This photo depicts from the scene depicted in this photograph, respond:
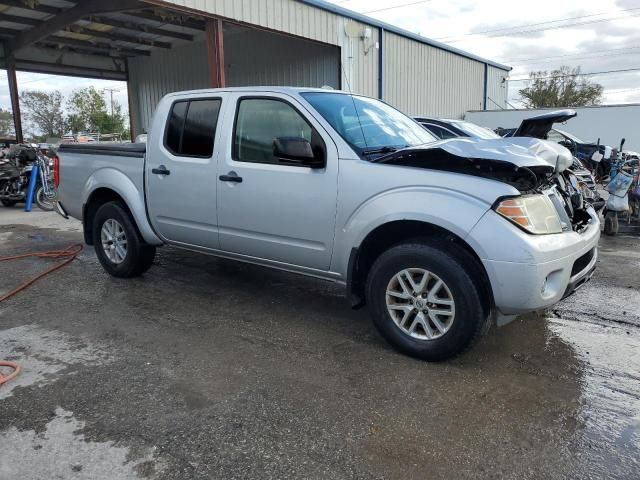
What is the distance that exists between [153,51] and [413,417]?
70.7ft

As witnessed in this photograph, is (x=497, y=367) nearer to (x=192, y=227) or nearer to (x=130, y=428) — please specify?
(x=130, y=428)

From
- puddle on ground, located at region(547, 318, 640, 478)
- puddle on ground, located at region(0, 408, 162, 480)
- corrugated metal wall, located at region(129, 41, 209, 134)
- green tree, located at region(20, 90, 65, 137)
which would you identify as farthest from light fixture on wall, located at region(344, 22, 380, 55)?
green tree, located at region(20, 90, 65, 137)

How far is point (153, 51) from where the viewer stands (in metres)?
21.2

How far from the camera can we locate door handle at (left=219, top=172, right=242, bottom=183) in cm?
430

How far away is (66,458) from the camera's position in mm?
2541

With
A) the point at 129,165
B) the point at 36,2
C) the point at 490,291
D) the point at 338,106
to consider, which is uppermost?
the point at 36,2

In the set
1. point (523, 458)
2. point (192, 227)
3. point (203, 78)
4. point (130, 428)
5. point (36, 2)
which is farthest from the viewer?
point (203, 78)

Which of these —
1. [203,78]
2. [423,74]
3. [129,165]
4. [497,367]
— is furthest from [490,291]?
[203,78]

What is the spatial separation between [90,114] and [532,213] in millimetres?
63776

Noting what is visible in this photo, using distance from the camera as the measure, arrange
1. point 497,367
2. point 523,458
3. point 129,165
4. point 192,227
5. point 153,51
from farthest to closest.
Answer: point 153,51
point 129,165
point 192,227
point 497,367
point 523,458

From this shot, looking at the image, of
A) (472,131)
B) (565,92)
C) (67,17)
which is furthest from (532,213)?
(565,92)

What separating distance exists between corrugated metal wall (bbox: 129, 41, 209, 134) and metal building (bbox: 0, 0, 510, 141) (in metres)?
0.04

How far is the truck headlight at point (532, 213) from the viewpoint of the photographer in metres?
3.16

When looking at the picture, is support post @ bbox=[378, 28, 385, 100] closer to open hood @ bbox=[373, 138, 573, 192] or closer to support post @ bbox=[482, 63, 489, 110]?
support post @ bbox=[482, 63, 489, 110]
